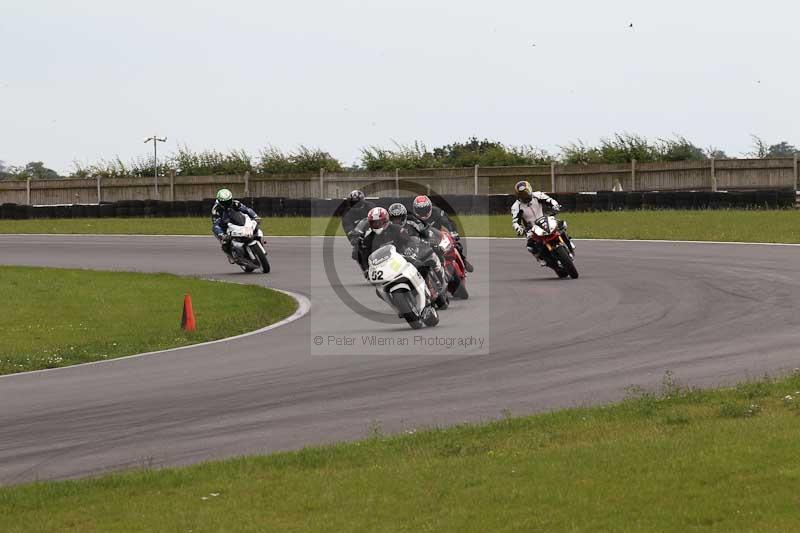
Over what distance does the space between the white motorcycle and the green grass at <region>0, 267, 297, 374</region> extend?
2.24 meters

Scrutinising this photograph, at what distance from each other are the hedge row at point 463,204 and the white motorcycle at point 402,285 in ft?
81.9

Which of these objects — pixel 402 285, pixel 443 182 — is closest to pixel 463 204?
pixel 443 182

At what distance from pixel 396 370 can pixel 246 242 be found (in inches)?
526

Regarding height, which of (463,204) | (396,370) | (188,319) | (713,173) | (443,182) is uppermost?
(713,173)

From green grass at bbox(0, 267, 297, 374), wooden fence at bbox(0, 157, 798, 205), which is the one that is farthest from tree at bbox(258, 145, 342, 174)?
green grass at bbox(0, 267, 297, 374)

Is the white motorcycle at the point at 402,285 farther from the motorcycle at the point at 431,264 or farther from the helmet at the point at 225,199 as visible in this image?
the helmet at the point at 225,199

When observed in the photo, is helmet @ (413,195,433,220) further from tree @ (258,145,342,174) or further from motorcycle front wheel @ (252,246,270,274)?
tree @ (258,145,342,174)

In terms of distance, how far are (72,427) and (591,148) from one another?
48.3 metres

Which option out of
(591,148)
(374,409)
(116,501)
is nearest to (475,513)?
(116,501)

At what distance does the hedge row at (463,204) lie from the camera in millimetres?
38406

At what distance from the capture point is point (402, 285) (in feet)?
48.2

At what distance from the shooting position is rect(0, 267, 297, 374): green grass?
577 inches

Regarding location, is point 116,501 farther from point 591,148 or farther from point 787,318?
point 591,148

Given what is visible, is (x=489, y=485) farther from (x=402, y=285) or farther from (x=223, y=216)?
(x=223, y=216)
